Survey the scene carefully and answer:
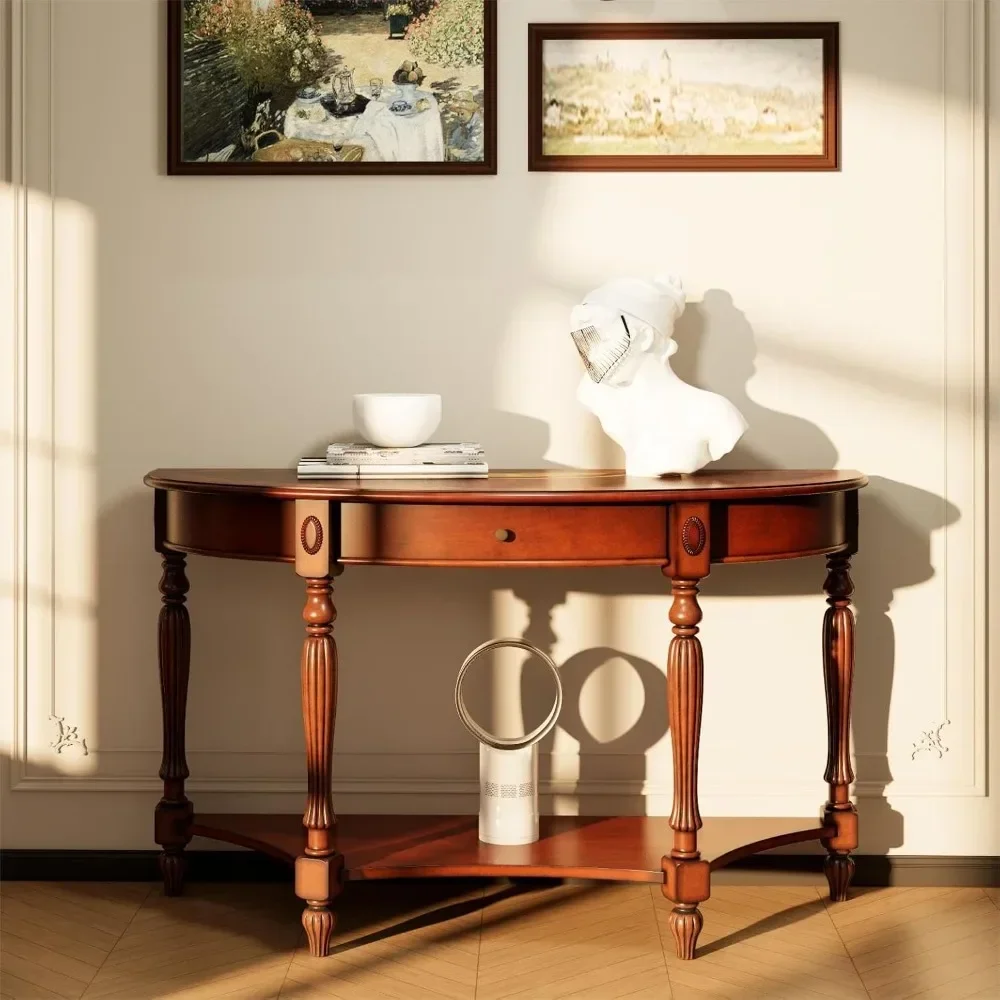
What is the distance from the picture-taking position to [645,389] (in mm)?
2674

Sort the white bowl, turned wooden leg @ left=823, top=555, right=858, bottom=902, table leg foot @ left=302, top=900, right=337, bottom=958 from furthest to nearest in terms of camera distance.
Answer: turned wooden leg @ left=823, top=555, right=858, bottom=902 < the white bowl < table leg foot @ left=302, top=900, right=337, bottom=958

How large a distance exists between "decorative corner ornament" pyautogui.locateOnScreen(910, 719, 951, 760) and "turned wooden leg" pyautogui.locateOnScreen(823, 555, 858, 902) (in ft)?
0.78

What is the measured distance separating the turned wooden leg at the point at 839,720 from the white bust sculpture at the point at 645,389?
424 millimetres

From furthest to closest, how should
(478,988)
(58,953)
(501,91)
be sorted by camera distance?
(501,91) < (58,953) < (478,988)

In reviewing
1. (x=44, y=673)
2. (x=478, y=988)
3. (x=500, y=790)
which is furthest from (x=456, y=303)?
(x=478, y=988)

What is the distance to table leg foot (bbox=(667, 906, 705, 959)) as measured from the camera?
2533 mm

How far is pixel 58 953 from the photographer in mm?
2586

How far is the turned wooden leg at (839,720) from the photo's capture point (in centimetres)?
278

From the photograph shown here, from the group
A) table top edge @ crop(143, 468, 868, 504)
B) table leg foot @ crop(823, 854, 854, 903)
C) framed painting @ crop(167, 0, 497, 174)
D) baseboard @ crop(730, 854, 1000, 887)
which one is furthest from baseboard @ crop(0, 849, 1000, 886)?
framed painting @ crop(167, 0, 497, 174)

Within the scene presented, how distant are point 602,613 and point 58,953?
1.39 meters

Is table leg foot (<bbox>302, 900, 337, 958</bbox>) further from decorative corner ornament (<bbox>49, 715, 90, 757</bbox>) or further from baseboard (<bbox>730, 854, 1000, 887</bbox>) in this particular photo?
baseboard (<bbox>730, 854, 1000, 887</bbox>)

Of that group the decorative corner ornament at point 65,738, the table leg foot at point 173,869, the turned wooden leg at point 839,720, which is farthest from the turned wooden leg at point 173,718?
the turned wooden leg at point 839,720

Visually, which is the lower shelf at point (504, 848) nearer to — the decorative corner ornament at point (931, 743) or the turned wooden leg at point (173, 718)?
the turned wooden leg at point (173, 718)

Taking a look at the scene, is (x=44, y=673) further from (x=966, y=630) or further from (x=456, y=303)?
(x=966, y=630)
